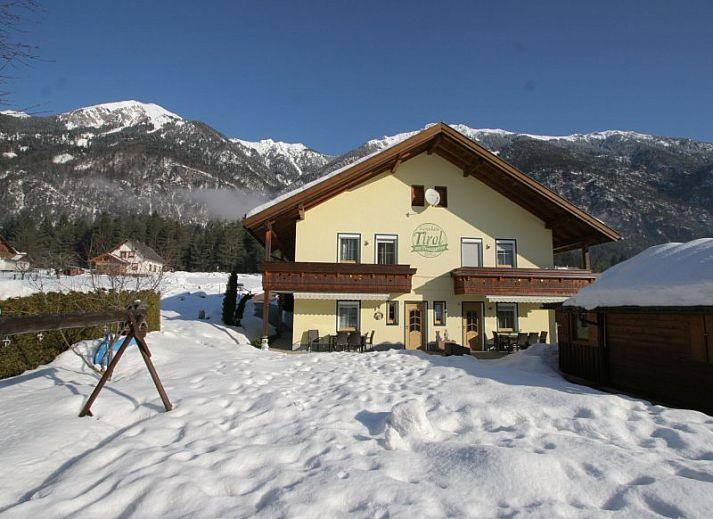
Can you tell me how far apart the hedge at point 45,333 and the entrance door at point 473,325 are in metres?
12.6

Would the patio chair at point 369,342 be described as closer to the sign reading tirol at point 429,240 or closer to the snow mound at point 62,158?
the sign reading tirol at point 429,240

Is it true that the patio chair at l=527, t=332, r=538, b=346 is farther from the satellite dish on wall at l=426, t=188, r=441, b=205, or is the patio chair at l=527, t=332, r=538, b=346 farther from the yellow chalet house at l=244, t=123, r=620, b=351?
the satellite dish on wall at l=426, t=188, r=441, b=205

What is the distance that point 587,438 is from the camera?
5230mm

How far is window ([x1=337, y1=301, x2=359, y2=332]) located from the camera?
54.9ft

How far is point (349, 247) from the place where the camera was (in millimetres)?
17188

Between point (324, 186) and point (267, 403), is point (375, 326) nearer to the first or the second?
point (324, 186)

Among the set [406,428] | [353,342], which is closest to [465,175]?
[353,342]

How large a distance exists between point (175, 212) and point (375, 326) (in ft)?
669


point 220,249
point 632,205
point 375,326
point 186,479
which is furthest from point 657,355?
point 632,205

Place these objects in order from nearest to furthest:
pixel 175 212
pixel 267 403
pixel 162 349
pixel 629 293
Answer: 1. pixel 267 403
2. pixel 629 293
3. pixel 162 349
4. pixel 175 212

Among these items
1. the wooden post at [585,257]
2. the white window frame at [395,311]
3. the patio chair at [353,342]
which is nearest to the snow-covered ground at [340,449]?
the patio chair at [353,342]

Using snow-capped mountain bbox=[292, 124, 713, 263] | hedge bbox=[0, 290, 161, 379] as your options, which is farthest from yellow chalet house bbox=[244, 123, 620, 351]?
snow-capped mountain bbox=[292, 124, 713, 263]

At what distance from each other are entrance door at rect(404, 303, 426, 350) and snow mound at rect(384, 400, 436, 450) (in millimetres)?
11266

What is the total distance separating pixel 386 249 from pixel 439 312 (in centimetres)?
361
